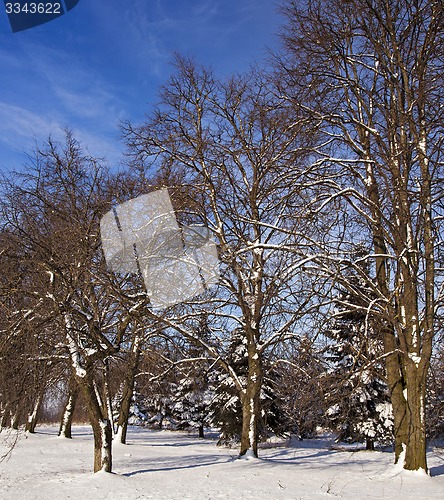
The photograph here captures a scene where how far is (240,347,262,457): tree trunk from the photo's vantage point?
12180 mm

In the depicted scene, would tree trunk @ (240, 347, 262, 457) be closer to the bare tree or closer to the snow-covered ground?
the snow-covered ground

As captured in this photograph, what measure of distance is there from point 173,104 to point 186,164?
1708 millimetres

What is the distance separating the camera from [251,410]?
12305 millimetres

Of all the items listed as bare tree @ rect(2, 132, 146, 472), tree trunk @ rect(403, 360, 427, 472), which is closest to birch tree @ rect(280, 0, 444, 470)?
tree trunk @ rect(403, 360, 427, 472)

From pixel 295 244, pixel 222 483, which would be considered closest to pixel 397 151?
pixel 295 244

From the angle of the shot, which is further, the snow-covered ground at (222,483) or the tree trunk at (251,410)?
the tree trunk at (251,410)

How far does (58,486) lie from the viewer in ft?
Answer: 28.7

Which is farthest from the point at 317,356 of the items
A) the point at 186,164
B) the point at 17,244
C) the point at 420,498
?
the point at 17,244

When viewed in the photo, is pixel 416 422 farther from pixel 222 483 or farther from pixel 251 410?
pixel 251 410

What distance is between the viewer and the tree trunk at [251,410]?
1218cm

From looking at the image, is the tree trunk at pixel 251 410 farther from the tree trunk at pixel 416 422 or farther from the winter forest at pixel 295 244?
the tree trunk at pixel 416 422

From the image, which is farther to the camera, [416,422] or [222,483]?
[222,483]

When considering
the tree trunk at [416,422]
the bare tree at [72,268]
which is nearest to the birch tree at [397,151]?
the tree trunk at [416,422]

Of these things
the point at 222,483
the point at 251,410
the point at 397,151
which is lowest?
the point at 222,483
